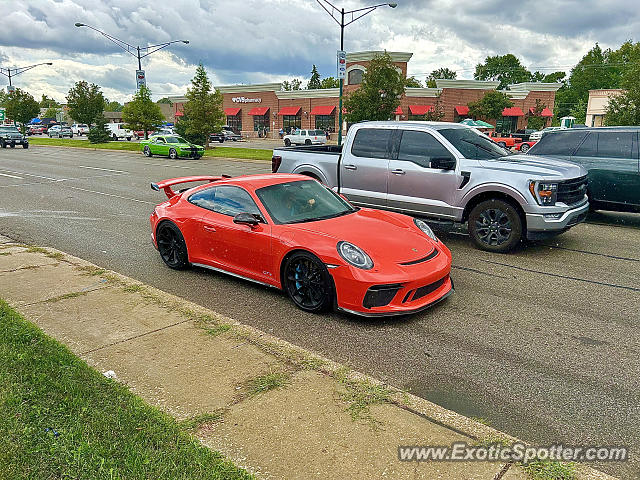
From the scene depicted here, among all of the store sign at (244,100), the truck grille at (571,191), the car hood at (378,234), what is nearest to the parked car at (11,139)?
the store sign at (244,100)

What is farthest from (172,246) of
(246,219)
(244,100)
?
(244,100)

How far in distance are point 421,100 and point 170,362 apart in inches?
2422

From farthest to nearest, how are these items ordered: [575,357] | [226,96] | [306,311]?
[226,96] < [306,311] < [575,357]

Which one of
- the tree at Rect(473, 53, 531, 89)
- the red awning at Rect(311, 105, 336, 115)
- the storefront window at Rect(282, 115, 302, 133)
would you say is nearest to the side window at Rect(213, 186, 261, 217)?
the red awning at Rect(311, 105, 336, 115)

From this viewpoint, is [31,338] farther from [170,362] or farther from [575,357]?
[575,357]

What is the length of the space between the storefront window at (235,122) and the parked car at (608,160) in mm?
69891

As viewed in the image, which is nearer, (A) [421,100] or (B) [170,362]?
(B) [170,362]

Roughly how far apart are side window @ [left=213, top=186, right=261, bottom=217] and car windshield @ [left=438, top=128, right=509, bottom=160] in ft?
13.0

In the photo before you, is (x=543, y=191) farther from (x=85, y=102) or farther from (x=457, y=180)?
(x=85, y=102)

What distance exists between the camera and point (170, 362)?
4016 mm

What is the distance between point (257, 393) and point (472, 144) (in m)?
6.47

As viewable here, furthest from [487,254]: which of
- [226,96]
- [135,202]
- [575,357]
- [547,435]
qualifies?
[226,96]

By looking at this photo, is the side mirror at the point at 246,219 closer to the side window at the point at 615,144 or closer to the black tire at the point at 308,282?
the black tire at the point at 308,282

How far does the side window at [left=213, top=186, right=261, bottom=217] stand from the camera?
592 centimetres
